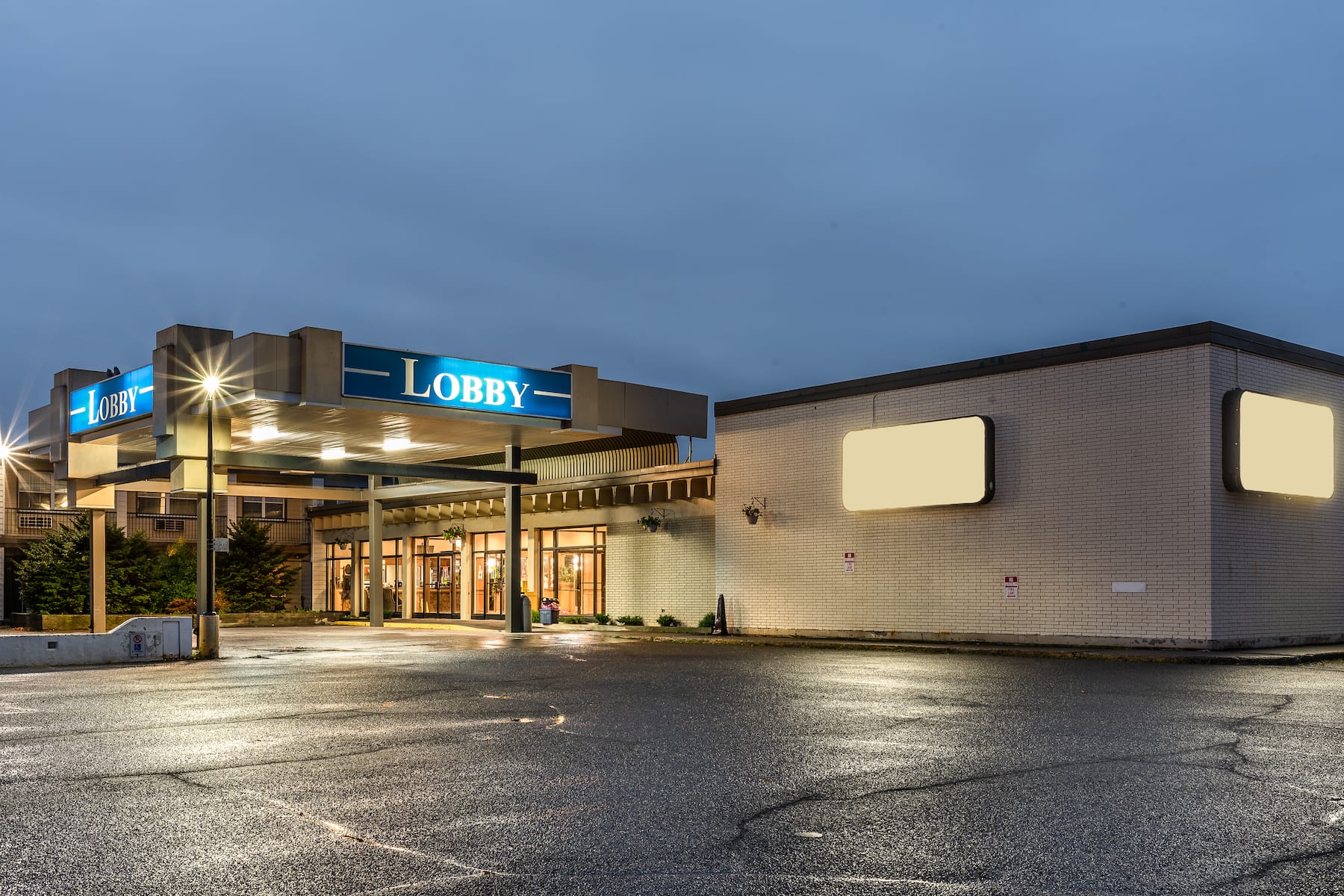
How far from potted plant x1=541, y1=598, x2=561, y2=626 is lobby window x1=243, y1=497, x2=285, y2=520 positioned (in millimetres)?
25674

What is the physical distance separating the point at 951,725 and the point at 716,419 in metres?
22.9

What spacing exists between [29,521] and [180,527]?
695 centimetres

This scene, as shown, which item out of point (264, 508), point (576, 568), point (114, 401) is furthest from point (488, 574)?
point (264, 508)

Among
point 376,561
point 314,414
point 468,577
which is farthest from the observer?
point 468,577

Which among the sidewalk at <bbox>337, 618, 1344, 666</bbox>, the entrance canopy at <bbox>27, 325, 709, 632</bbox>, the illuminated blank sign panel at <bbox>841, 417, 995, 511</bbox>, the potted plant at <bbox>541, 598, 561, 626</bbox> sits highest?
the entrance canopy at <bbox>27, 325, 709, 632</bbox>

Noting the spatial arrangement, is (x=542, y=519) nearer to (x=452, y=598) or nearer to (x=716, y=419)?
(x=452, y=598)

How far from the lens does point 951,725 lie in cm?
1248

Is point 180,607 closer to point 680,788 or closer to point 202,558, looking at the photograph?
point 202,558

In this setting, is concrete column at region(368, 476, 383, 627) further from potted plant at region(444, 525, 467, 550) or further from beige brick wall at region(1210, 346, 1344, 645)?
beige brick wall at region(1210, 346, 1344, 645)

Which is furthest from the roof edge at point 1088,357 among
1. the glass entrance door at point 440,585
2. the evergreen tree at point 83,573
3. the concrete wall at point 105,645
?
the evergreen tree at point 83,573

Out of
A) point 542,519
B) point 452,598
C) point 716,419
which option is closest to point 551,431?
point 716,419

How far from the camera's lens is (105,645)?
961 inches

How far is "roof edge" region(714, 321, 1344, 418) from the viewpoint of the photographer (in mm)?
24812

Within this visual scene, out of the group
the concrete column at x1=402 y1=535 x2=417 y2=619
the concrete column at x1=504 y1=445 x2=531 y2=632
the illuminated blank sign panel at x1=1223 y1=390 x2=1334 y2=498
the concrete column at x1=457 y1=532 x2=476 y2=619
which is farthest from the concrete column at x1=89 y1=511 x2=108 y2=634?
the illuminated blank sign panel at x1=1223 y1=390 x2=1334 y2=498
